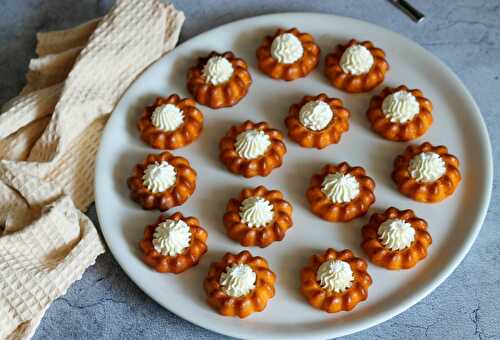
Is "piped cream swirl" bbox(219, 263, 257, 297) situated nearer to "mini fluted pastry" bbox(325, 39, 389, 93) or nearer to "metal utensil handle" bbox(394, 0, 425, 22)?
"mini fluted pastry" bbox(325, 39, 389, 93)

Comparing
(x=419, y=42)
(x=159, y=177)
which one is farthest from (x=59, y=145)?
(x=419, y=42)

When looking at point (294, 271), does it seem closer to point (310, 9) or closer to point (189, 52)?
point (189, 52)

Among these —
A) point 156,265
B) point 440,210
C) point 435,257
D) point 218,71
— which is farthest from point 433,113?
point 156,265

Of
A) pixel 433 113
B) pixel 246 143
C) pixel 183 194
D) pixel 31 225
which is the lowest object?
pixel 31 225

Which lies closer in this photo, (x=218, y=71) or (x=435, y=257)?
(x=435, y=257)

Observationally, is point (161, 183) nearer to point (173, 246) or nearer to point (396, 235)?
point (173, 246)

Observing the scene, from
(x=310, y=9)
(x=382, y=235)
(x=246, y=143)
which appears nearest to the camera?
(x=382, y=235)

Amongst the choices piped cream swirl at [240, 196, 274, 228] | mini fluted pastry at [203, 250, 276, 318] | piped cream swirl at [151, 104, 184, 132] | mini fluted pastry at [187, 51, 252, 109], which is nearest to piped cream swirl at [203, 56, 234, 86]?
mini fluted pastry at [187, 51, 252, 109]

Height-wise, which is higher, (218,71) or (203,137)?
(218,71)
